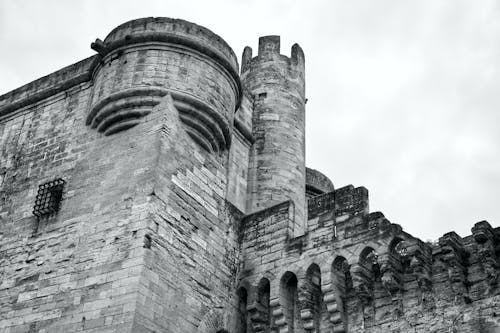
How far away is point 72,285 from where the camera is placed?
33.7ft

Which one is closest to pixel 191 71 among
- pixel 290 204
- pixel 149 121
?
pixel 149 121

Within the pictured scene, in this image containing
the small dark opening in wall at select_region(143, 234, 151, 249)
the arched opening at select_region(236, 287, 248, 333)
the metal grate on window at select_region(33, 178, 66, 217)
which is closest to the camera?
the small dark opening in wall at select_region(143, 234, 151, 249)

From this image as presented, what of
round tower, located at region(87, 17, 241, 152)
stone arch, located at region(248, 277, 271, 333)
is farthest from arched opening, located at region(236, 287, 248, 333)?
round tower, located at region(87, 17, 241, 152)

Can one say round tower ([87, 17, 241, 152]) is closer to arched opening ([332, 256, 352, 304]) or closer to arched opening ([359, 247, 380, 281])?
arched opening ([332, 256, 352, 304])

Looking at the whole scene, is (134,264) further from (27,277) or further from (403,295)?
(403,295)

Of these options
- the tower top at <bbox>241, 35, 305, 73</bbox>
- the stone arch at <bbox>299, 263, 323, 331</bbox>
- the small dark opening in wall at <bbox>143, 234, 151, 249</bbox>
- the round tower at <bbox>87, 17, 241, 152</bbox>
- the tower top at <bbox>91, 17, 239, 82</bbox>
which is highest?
the tower top at <bbox>241, 35, 305, 73</bbox>

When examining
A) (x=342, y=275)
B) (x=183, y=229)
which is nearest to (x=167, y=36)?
(x=183, y=229)

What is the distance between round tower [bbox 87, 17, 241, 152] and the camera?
11.6 meters

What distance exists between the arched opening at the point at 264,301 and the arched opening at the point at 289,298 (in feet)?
0.89

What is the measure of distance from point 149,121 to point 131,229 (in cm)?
195

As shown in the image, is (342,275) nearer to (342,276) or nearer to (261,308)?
(342,276)

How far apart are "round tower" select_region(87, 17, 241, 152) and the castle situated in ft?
0.08

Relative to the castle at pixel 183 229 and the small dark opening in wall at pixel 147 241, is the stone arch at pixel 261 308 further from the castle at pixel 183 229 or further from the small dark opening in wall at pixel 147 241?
the small dark opening in wall at pixel 147 241

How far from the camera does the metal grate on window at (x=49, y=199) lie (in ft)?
37.7
